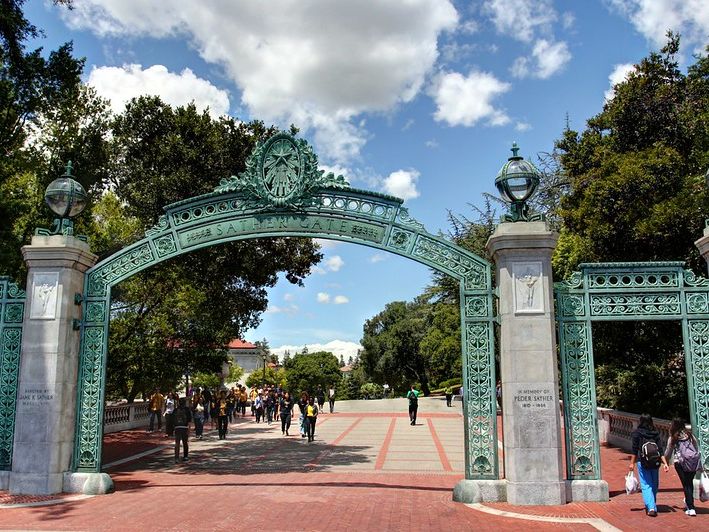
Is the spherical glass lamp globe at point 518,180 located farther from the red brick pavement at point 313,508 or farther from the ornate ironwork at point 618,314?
the red brick pavement at point 313,508

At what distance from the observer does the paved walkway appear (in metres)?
7.70

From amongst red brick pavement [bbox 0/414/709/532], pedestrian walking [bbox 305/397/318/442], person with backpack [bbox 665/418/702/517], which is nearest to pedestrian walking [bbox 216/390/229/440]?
pedestrian walking [bbox 305/397/318/442]

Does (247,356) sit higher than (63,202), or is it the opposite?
(63,202)

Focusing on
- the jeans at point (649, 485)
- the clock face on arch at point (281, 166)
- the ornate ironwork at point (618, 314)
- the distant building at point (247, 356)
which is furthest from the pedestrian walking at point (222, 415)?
the distant building at point (247, 356)

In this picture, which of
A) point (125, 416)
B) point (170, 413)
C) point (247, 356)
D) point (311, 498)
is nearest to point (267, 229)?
point (311, 498)

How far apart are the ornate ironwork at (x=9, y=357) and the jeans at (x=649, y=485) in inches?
381

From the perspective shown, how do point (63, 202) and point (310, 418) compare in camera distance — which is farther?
point (310, 418)

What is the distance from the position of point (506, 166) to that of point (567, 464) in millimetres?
4683

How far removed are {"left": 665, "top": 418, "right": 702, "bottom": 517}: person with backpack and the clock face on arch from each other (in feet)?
22.8

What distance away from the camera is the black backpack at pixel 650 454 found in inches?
310

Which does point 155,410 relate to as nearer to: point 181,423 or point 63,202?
point 181,423

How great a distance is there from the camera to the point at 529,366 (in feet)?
29.2

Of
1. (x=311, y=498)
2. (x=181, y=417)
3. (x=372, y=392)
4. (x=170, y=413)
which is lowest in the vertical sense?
(x=372, y=392)

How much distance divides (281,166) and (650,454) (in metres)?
7.19
